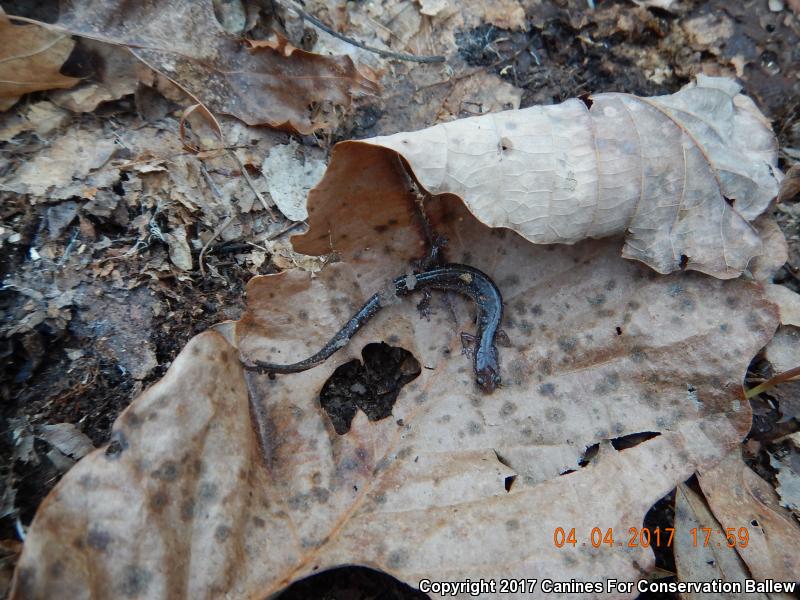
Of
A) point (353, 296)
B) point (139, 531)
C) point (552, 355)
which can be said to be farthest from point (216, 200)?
point (552, 355)

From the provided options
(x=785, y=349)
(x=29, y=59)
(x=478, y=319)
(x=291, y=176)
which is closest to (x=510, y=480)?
(x=478, y=319)

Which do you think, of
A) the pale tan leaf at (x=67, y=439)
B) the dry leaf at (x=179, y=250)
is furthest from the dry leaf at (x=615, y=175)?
the pale tan leaf at (x=67, y=439)

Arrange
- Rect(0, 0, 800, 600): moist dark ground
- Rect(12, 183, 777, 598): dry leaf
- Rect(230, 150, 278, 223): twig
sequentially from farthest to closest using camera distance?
Rect(230, 150, 278, 223): twig
Rect(0, 0, 800, 600): moist dark ground
Rect(12, 183, 777, 598): dry leaf

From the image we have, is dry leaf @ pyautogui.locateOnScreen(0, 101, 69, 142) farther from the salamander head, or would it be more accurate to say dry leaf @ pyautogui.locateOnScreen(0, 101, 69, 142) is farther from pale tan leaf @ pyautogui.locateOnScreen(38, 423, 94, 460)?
the salamander head

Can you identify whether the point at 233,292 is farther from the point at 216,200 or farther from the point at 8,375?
the point at 8,375

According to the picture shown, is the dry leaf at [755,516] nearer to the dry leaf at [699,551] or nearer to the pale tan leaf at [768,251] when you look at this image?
the dry leaf at [699,551]

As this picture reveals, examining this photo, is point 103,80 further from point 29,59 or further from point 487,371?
point 487,371

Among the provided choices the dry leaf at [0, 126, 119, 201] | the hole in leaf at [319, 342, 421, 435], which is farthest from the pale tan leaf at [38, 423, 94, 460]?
the dry leaf at [0, 126, 119, 201]

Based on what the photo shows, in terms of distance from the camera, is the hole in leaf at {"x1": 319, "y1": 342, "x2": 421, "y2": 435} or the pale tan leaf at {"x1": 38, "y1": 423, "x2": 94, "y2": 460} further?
the hole in leaf at {"x1": 319, "y1": 342, "x2": 421, "y2": 435}
